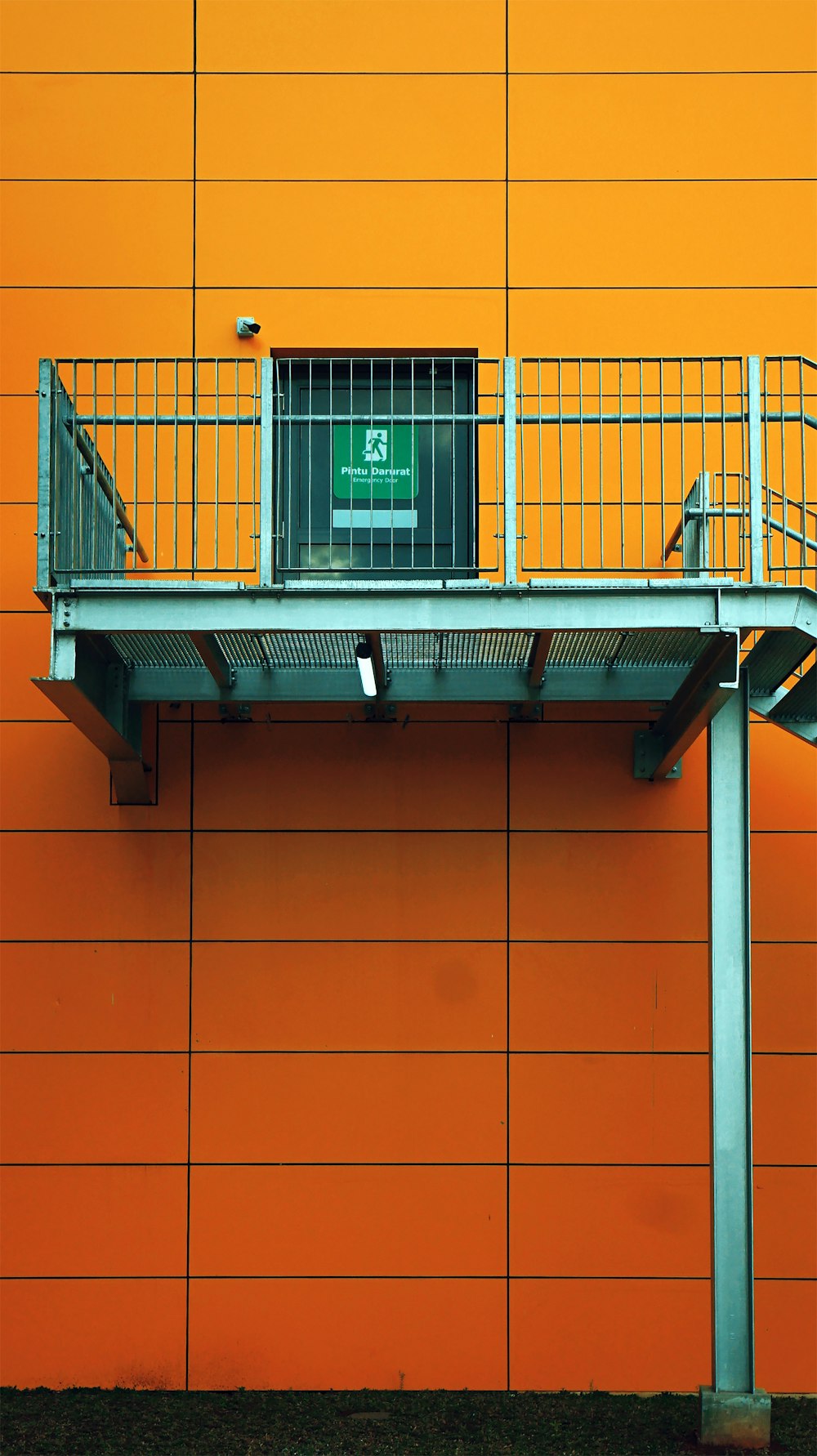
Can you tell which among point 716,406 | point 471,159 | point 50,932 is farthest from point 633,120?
point 50,932

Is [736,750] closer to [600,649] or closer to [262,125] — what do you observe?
[600,649]

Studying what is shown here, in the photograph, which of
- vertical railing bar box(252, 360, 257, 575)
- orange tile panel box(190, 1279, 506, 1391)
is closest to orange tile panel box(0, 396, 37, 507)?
vertical railing bar box(252, 360, 257, 575)

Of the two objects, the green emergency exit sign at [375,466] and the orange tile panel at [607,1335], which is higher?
the green emergency exit sign at [375,466]

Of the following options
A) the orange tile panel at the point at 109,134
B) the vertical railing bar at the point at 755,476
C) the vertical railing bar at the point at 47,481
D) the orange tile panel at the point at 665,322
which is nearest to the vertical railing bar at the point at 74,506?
the vertical railing bar at the point at 47,481

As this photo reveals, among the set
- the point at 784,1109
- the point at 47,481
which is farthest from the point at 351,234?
the point at 784,1109

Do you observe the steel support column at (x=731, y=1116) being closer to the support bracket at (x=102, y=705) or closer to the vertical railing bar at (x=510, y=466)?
the vertical railing bar at (x=510, y=466)

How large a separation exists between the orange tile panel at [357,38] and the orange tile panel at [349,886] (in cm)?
507

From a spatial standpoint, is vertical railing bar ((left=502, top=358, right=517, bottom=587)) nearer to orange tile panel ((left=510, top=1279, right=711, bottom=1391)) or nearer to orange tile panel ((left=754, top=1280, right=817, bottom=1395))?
orange tile panel ((left=510, top=1279, right=711, bottom=1391))

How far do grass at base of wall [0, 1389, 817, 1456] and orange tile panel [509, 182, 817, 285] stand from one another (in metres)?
6.49

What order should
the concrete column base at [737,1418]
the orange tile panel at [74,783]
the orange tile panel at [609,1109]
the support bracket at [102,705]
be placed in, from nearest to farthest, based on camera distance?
the support bracket at [102,705]
the concrete column base at [737,1418]
the orange tile panel at [609,1109]
the orange tile panel at [74,783]

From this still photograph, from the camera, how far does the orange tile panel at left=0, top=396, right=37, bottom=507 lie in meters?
8.25

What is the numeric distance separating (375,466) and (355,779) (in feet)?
6.87

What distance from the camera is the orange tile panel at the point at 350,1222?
7.66 meters

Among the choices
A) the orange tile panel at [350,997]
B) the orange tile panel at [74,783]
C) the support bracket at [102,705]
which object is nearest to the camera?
the support bracket at [102,705]
